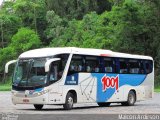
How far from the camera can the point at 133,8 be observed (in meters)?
66.2

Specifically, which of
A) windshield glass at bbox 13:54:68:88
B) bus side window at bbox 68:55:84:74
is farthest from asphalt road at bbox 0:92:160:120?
bus side window at bbox 68:55:84:74

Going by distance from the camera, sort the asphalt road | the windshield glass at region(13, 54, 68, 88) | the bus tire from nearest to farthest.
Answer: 1. the asphalt road
2. the windshield glass at region(13, 54, 68, 88)
3. the bus tire

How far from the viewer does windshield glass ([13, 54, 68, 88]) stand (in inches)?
952

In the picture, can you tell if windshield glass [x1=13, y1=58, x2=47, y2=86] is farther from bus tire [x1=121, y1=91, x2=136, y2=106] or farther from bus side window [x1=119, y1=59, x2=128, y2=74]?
bus tire [x1=121, y1=91, x2=136, y2=106]

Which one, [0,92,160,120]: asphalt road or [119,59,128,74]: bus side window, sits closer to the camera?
[0,92,160,120]: asphalt road

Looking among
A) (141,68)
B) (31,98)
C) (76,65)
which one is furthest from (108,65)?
(31,98)

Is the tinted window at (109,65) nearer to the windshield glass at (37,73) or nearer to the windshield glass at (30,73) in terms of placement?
the windshield glass at (37,73)

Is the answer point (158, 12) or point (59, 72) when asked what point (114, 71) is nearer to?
point (59, 72)

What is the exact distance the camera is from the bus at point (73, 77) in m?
24.2

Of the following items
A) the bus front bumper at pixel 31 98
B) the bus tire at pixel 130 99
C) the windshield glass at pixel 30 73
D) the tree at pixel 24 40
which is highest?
the tree at pixel 24 40

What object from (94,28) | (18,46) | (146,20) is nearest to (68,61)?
(146,20)

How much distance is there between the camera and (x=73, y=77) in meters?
25.4

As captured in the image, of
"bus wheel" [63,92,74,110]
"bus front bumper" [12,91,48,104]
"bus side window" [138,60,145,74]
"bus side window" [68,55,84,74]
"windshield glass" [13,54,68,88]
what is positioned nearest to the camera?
"bus front bumper" [12,91,48,104]

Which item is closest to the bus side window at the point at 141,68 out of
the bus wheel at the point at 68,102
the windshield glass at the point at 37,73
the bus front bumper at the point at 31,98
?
the bus wheel at the point at 68,102
